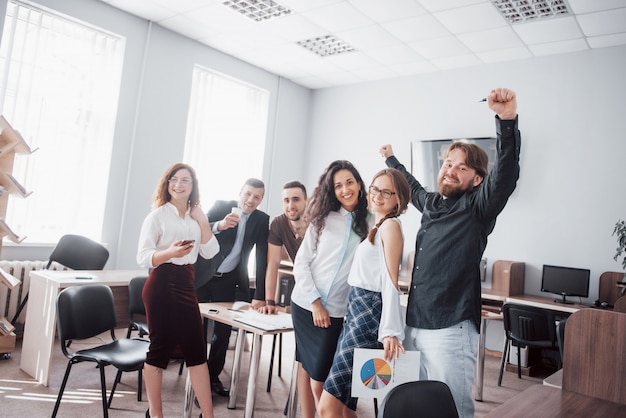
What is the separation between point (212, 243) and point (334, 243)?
0.87m

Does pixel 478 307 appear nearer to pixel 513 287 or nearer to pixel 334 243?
pixel 334 243

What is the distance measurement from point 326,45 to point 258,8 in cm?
108

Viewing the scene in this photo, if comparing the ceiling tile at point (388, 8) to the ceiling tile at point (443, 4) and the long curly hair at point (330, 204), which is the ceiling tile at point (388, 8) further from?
the long curly hair at point (330, 204)

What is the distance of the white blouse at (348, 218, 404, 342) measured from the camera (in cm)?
165

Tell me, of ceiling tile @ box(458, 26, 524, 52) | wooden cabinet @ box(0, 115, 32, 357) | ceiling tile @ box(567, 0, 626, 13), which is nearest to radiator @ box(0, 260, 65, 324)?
wooden cabinet @ box(0, 115, 32, 357)

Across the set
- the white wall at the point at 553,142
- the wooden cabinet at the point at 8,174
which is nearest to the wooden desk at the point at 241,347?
the wooden cabinet at the point at 8,174

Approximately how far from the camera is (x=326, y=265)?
2047 millimetres

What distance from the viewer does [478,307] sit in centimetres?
158

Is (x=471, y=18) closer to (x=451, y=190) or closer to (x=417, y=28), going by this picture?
(x=417, y=28)

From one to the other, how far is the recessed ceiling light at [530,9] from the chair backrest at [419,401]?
12.3 feet

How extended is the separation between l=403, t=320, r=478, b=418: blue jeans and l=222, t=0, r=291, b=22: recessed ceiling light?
380 centimetres

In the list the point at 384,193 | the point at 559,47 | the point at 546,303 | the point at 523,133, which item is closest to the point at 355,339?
the point at 384,193

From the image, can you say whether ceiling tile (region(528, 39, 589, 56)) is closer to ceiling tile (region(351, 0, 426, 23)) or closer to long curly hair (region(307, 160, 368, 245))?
ceiling tile (region(351, 0, 426, 23))

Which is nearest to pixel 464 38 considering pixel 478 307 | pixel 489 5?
pixel 489 5
